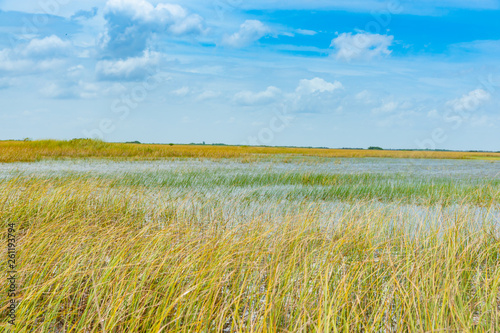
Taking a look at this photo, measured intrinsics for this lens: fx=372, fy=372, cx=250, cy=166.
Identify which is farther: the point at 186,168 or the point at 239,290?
the point at 186,168

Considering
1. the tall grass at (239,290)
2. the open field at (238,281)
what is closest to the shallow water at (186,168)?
the open field at (238,281)

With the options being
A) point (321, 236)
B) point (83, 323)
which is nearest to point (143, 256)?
point (83, 323)

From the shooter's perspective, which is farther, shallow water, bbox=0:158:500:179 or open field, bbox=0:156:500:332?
shallow water, bbox=0:158:500:179

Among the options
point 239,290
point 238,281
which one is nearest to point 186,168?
point 238,281

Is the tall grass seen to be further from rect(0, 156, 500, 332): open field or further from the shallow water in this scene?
the shallow water

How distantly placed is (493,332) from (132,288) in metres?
3.03

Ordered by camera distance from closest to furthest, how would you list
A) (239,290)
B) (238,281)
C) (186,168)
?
1. (239,290)
2. (238,281)
3. (186,168)

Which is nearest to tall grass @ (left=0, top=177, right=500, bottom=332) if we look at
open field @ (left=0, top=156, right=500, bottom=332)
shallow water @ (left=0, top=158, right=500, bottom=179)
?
open field @ (left=0, top=156, right=500, bottom=332)

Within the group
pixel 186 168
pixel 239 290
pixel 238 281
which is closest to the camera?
pixel 239 290

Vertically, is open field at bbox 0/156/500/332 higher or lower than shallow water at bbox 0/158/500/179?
lower

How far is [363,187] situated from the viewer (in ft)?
41.0

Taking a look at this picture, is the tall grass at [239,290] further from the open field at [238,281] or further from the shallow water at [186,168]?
the shallow water at [186,168]

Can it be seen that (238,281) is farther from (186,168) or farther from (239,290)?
(186,168)

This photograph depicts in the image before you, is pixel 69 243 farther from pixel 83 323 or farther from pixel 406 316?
pixel 406 316
